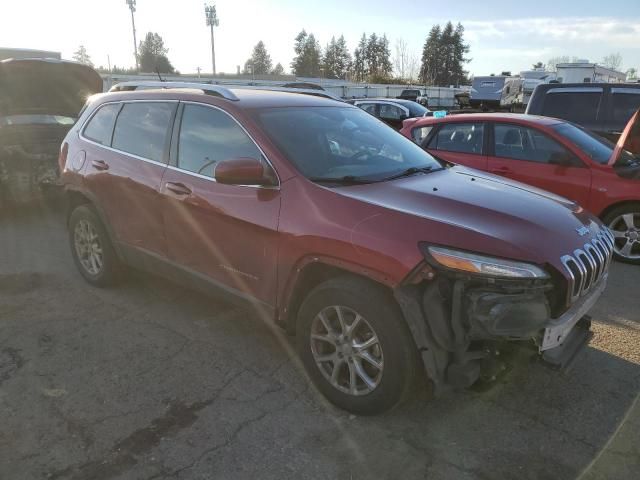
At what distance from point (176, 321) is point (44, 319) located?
3.50ft

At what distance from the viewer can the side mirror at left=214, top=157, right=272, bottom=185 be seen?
3.08 m

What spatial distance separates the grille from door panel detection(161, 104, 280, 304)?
1.61 m

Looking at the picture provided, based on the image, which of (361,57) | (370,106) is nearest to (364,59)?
(361,57)

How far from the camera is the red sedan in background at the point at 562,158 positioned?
18.7 feet

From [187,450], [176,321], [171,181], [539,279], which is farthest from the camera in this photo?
[176,321]

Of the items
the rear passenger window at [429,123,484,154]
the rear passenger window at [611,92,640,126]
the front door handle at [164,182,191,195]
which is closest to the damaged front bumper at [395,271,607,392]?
the front door handle at [164,182,191,195]

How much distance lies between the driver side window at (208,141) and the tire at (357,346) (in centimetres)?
106

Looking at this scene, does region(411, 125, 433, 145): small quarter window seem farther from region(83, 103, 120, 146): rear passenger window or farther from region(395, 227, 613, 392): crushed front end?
region(395, 227, 613, 392): crushed front end

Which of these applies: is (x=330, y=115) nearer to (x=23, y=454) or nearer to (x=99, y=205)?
(x=99, y=205)

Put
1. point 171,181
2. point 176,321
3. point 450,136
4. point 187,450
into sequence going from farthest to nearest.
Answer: point 450,136
point 176,321
point 171,181
point 187,450

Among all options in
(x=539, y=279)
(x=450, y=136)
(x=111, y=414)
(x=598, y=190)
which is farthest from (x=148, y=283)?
(x=598, y=190)

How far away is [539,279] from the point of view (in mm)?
2516

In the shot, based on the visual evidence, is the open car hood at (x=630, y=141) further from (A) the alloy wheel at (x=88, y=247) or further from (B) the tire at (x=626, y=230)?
(A) the alloy wheel at (x=88, y=247)

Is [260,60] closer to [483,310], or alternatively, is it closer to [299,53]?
[299,53]
